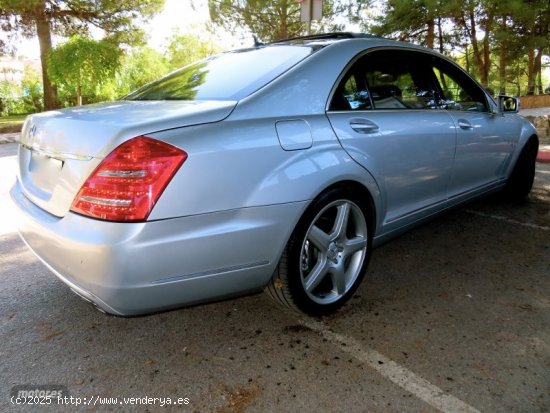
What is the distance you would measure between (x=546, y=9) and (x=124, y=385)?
42.2 feet

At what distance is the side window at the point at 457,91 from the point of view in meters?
3.44

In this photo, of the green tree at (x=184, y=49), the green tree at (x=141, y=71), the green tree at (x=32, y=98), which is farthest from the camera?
the green tree at (x=184, y=49)

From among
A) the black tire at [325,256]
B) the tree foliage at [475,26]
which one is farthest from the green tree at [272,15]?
the black tire at [325,256]

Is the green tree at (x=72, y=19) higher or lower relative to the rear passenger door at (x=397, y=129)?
higher

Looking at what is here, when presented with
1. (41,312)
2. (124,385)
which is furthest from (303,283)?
(41,312)

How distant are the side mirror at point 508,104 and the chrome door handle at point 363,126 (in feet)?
6.62

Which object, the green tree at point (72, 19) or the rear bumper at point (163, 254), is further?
the green tree at point (72, 19)

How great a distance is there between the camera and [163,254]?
71.7 inches

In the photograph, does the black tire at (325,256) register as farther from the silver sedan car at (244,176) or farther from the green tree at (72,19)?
the green tree at (72,19)

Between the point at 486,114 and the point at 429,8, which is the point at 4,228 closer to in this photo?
the point at 486,114

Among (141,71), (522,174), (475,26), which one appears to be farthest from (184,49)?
(522,174)

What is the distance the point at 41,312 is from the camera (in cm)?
265

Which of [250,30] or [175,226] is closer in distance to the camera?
[175,226]

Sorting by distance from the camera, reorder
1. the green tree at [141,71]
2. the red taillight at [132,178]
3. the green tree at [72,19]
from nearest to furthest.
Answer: the red taillight at [132,178]
the green tree at [72,19]
the green tree at [141,71]
